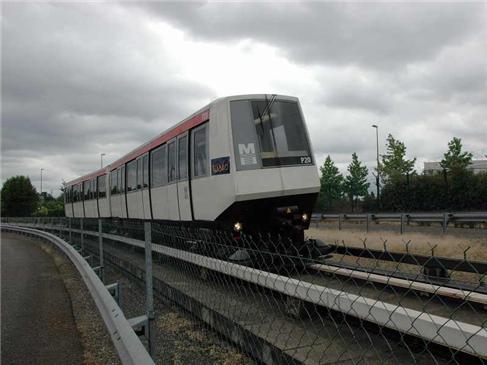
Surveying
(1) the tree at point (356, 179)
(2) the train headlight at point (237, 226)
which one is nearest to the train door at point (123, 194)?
(2) the train headlight at point (237, 226)

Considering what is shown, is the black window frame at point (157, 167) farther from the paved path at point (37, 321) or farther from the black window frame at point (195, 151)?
the paved path at point (37, 321)

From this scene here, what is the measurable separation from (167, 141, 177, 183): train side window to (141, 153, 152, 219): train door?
6.75 feet

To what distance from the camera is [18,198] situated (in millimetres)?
77375

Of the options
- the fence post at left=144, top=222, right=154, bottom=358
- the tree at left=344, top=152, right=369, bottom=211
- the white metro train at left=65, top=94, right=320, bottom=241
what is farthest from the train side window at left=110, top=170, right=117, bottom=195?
the tree at left=344, top=152, right=369, bottom=211

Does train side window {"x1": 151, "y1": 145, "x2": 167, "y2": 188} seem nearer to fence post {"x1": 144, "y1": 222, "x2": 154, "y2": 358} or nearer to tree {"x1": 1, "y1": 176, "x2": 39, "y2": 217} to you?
fence post {"x1": 144, "y1": 222, "x2": 154, "y2": 358}

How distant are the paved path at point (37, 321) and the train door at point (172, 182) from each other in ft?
9.44

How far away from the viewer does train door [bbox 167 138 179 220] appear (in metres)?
10.5

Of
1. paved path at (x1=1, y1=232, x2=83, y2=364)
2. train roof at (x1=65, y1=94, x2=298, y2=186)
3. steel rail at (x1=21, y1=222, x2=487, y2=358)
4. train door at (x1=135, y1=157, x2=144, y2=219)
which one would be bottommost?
paved path at (x1=1, y1=232, x2=83, y2=364)

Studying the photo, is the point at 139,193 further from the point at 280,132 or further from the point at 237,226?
the point at 280,132

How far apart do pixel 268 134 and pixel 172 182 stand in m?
3.15

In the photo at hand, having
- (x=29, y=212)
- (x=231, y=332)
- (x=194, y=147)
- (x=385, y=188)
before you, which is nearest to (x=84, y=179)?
(x=194, y=147)

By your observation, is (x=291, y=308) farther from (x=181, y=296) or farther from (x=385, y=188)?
(x=385, y=188)

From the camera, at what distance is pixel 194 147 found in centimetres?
961

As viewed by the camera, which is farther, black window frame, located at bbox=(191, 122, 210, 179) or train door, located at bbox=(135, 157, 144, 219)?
train door, located at bbox=(135, 157, 144, 219)
